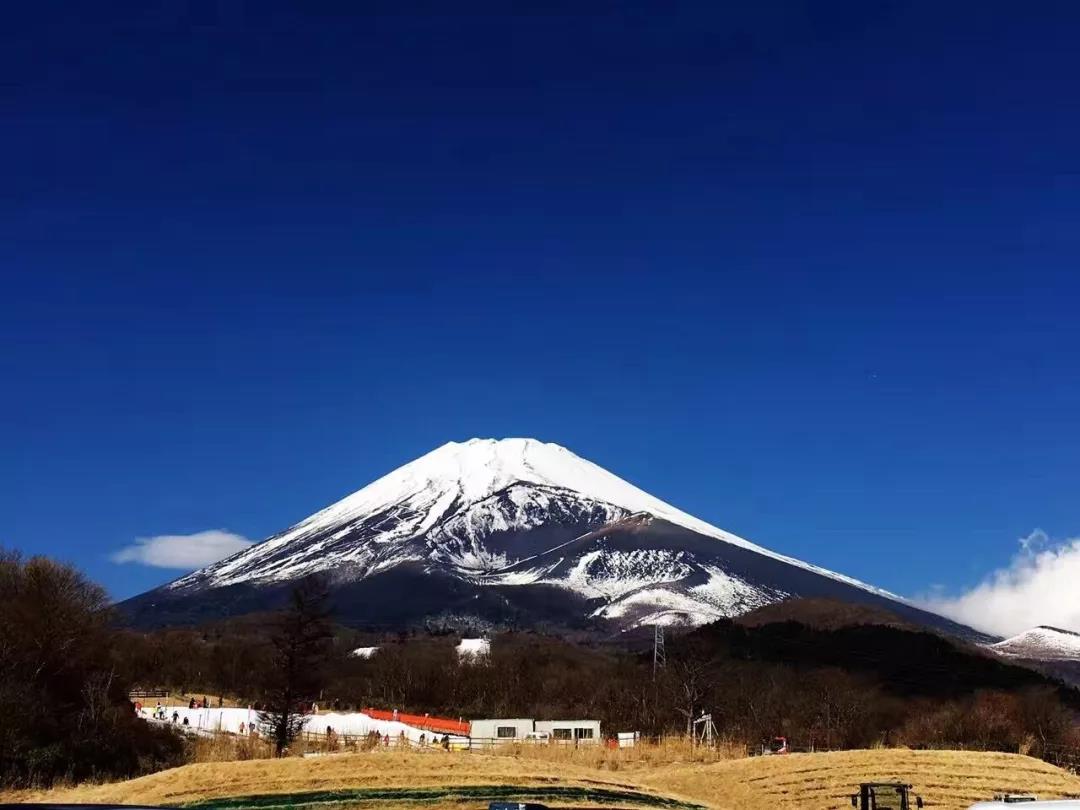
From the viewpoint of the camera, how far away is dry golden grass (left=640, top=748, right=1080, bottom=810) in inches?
1474

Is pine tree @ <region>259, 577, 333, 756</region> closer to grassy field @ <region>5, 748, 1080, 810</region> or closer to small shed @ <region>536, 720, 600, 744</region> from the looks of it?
grassy field @ <region>5, 748, 1080, 810</region>

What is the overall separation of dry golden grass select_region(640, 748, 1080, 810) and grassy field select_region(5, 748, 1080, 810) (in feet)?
0.13

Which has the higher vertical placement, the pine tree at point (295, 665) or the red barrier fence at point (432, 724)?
the pine tree at point (295, 665)

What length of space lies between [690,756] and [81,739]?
25.5 m

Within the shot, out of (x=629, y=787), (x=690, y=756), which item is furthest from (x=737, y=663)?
(x=629, y=787)

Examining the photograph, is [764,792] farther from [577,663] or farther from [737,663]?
[577,663]

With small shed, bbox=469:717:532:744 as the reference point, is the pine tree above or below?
above

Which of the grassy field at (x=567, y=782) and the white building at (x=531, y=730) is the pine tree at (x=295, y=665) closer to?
the grassy field at (x=567, y=782)

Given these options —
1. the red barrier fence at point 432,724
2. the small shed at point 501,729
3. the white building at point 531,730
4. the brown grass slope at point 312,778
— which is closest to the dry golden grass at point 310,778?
the brown grass slope at point 312,778

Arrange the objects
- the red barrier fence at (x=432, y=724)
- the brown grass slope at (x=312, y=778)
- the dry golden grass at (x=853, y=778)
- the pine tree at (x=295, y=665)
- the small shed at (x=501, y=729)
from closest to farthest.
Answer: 1. the brown grass slope at (x=312, y=778)
2. the dry golden grass at (x=853, y=778)
3. the pine tree at (x=295, y=665)
4. the small shed at (x=501, y=729)
5. the red barrier fence at (x=432, y=724)

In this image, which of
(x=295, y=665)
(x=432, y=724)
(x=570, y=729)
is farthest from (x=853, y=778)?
(x=432, y=724)

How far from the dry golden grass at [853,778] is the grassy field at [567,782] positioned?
0.04m

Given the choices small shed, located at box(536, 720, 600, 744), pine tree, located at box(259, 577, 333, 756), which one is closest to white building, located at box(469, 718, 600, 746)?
small shed, located at box(536, 720, 600, 744)

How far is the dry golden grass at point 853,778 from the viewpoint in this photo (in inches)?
1474
